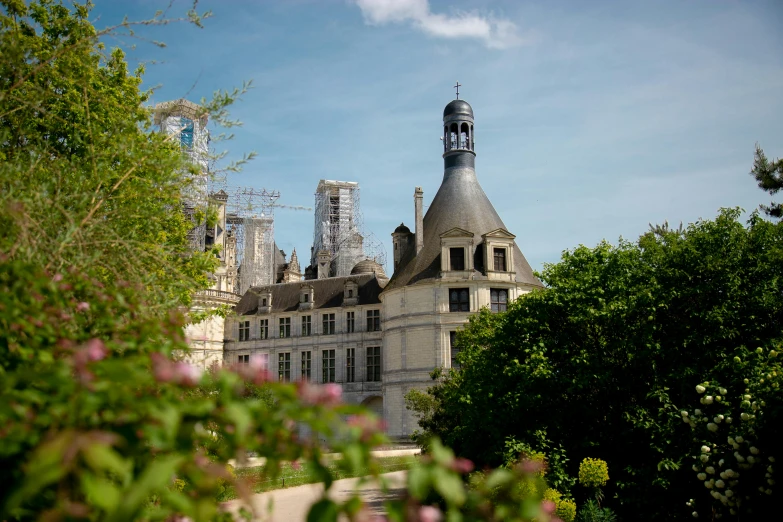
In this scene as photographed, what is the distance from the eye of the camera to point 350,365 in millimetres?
47062

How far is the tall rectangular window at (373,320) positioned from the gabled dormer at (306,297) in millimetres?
4526

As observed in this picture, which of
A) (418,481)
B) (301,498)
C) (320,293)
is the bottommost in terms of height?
(301,498)

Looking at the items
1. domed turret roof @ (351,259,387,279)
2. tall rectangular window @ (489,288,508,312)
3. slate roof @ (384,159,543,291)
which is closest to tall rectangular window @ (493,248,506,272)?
slate roof @ (384,159,543,291)

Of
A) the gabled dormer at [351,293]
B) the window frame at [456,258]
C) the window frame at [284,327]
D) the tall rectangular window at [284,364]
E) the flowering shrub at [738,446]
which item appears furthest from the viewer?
the window frame at [284,327]

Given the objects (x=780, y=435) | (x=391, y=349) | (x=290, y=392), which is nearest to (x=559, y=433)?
(x=780, y=435)

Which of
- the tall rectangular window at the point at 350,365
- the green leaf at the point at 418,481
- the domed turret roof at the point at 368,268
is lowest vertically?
the green leaf at the point at 418,481

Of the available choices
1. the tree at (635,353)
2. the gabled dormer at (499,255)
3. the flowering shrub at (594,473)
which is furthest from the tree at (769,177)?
the gabled dormer at (499,255)

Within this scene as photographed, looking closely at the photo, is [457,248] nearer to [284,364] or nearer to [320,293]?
[320,293]

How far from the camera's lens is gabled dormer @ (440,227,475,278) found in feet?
129

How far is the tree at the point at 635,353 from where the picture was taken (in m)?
15.3

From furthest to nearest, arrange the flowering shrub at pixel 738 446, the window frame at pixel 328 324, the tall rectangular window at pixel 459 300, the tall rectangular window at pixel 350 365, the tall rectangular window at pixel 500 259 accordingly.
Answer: the window frame at pixel 328 324 < the tall rectangular window at pixel 350 365 < the tall rectangular window at pixel 500 259 < the tall rectangular window at pixel 459 300 < the flowering shrub at pixel 738 446

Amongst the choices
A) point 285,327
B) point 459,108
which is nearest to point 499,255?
point 459,108

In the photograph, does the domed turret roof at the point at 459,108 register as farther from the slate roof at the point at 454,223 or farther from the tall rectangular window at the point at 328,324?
the tall rectangular window at the point at 328,324

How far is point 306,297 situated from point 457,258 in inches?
561
